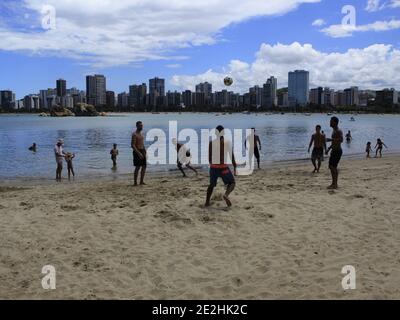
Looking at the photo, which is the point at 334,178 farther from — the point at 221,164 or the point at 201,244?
the point at 201,244

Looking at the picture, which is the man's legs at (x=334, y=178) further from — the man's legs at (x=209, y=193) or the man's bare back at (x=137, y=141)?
the man's bare back at (x=137, y=141)

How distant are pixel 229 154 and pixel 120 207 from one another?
2492 mm

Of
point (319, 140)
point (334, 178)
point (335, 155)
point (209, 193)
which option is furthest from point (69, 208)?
point (319, 140)

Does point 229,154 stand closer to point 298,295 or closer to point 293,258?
point 293,258

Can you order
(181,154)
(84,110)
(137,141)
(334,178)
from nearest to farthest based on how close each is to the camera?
(334,178), (137,141), (181,154), (84,110)

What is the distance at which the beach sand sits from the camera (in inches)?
219

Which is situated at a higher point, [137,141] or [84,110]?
[84,110]

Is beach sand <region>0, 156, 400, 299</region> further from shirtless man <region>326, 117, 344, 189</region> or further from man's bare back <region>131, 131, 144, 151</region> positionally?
man's bare back <region>131, 131, 144, 151</region>

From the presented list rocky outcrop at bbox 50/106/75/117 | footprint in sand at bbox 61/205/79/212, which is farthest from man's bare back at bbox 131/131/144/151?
rocky outcrop at bbox 50/106/75/117

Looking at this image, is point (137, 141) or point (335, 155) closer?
point (335, 155)

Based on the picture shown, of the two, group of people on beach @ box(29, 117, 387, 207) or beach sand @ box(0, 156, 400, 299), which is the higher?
group of people on beach @ box(29, 117, 387, 207)

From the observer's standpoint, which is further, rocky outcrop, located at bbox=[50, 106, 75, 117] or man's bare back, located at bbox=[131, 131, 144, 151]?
rocky outcrop, located at bbox=[50, 106, 75, 117]

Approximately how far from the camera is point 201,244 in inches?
281
